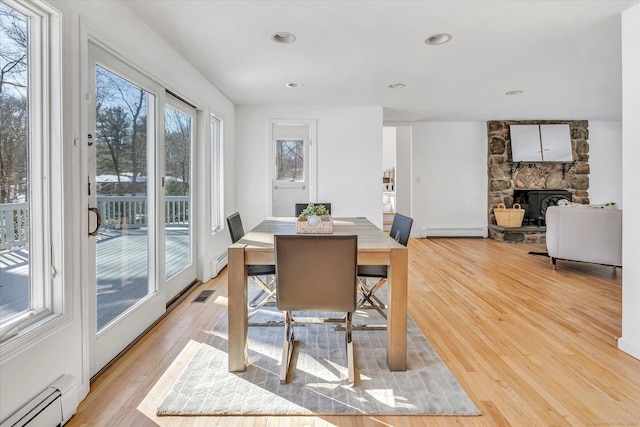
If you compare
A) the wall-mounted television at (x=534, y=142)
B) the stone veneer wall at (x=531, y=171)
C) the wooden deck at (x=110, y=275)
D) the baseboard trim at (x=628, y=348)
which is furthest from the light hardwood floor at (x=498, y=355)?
the wall-mounted television at (x=534, y=142)

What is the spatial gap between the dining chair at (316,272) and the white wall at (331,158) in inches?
142

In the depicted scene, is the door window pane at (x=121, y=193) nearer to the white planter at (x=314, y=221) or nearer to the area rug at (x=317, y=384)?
the area rug at (x=317, y=384)

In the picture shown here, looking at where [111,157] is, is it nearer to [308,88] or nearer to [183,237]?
[183,237]

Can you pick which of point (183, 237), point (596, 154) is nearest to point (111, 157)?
point (183, 237)

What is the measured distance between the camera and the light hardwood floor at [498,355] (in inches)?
62.9

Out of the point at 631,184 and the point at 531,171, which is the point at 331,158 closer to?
the point at 631,184

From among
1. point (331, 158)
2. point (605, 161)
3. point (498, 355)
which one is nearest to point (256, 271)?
point (498, 355)

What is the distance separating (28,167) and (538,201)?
25.0ft

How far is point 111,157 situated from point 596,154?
8.41 metres

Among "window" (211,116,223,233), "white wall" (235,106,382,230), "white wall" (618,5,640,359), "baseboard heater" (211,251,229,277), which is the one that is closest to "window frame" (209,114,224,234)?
"window" (211,116,223,233)

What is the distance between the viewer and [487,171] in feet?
22.9

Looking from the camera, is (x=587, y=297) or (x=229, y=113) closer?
(x=587, y=297)

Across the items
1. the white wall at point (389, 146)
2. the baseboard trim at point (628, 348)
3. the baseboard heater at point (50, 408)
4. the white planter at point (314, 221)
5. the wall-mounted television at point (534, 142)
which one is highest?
the white wall at point (389, 146)

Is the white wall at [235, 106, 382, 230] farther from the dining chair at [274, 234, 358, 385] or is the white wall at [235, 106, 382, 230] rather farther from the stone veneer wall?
the dining chair at [274, 234, 358, 385]
